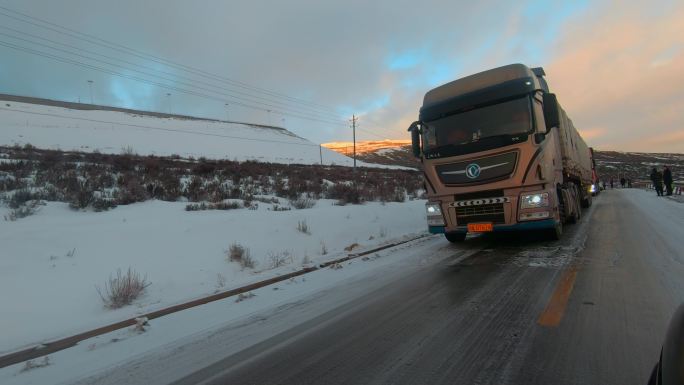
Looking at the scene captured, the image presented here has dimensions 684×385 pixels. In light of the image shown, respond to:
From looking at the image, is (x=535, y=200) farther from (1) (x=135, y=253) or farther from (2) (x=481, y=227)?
(1) (x=135, y=253)

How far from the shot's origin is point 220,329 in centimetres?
462

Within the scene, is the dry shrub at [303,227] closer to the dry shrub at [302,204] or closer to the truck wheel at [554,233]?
the dry shrub at [302,204]

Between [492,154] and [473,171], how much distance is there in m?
0.51

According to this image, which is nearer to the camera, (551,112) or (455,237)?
(551,112)

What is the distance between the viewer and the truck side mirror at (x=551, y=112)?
28.2 ft

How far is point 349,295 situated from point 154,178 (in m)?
14.6

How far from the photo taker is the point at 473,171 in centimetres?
852

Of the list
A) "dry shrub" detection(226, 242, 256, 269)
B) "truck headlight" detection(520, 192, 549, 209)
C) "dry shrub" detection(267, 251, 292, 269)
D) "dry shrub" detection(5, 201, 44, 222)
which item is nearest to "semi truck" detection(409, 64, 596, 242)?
"truck headlight" detection(520, 192, 549, 209)

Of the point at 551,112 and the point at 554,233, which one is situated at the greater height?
the point at 551,112

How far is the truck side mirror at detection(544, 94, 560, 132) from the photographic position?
8.59 metres

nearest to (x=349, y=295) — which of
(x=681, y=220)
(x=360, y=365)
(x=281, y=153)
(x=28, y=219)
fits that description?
(x=360, y=365)

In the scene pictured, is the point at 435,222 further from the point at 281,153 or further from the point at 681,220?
the point at 281,153

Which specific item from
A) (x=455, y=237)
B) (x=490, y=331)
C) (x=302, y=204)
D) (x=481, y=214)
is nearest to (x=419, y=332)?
(x=490, y=331)

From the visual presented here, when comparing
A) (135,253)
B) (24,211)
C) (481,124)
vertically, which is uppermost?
→ (481,124)
